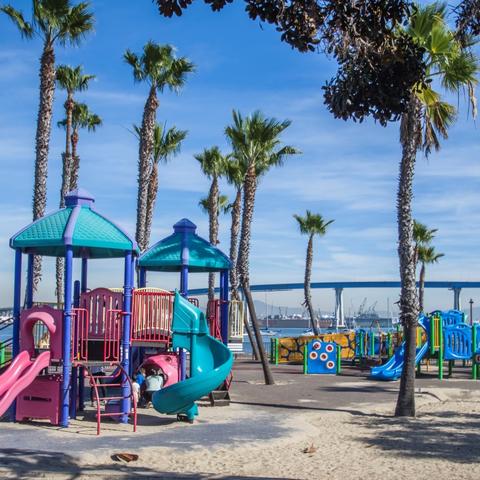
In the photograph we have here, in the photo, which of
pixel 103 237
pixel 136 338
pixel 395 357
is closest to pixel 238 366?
pixel 395 357

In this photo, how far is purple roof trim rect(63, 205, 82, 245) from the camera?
14.2 metres

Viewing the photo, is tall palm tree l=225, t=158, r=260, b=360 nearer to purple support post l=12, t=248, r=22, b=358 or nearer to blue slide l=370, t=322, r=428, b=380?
blue slide l=370, t=322, r=428, b=380

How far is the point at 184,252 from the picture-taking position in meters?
17.5

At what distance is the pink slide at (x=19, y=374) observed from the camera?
1267 centimetres

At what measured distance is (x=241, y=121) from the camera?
85.2 feet

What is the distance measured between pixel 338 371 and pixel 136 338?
13.0 meters

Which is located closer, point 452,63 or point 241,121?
point 452,63

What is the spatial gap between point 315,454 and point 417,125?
7557 mm

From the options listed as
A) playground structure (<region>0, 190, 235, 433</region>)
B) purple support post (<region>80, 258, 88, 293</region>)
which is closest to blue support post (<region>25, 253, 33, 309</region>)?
playground structure (<region>0, 190, 235, 433</region>)

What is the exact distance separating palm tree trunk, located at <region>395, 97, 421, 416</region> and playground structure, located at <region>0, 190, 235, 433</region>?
3.87m

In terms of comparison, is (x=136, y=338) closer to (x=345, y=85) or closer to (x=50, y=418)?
(x=50, y=418)

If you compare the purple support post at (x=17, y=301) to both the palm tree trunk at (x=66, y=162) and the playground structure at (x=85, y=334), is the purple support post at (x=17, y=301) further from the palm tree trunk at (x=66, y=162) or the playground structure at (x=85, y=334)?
the palm tree trunk at (x=66, y=162)

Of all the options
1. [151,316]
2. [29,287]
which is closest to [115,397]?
[151,316]

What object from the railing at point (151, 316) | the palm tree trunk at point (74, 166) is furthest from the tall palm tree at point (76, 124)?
the railing at point (151, 316)
